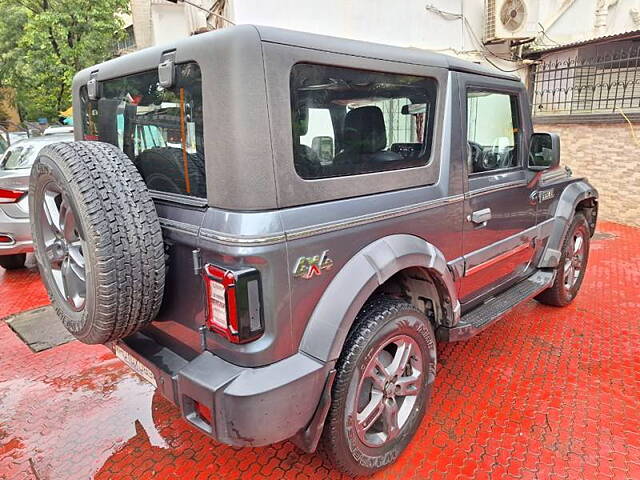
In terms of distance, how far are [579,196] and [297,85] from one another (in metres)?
3.22

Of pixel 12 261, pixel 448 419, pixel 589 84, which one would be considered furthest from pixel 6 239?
pixel 589 84

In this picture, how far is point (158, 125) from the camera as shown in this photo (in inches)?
85.0

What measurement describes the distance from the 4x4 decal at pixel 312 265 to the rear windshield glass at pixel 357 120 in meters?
0.35

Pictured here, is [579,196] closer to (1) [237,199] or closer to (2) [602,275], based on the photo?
(2) [602,275]

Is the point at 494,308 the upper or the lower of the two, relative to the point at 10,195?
lower

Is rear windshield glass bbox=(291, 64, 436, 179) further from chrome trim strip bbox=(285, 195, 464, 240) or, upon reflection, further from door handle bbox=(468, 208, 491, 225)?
door handle bbox=(468, 208, 491, 225)

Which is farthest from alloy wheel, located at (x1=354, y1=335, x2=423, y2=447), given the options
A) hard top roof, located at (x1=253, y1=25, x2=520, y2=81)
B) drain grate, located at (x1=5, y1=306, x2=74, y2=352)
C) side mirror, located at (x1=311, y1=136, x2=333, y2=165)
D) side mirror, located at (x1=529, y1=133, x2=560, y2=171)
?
drain grate, located at (x1=5, y1=306, x2=74, y2=352)

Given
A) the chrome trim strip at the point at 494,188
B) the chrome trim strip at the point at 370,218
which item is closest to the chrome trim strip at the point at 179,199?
the chrome trim strip at the point at 370,218

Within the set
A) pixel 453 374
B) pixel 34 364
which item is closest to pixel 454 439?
pixel 453 374

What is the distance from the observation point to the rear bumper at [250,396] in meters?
1.72

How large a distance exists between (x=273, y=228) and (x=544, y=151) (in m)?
2.63

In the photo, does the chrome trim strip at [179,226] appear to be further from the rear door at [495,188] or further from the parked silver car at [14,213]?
the parked silver car at [14,213]

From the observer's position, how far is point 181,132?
1977mm

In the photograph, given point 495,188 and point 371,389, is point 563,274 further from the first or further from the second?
point 371,389
